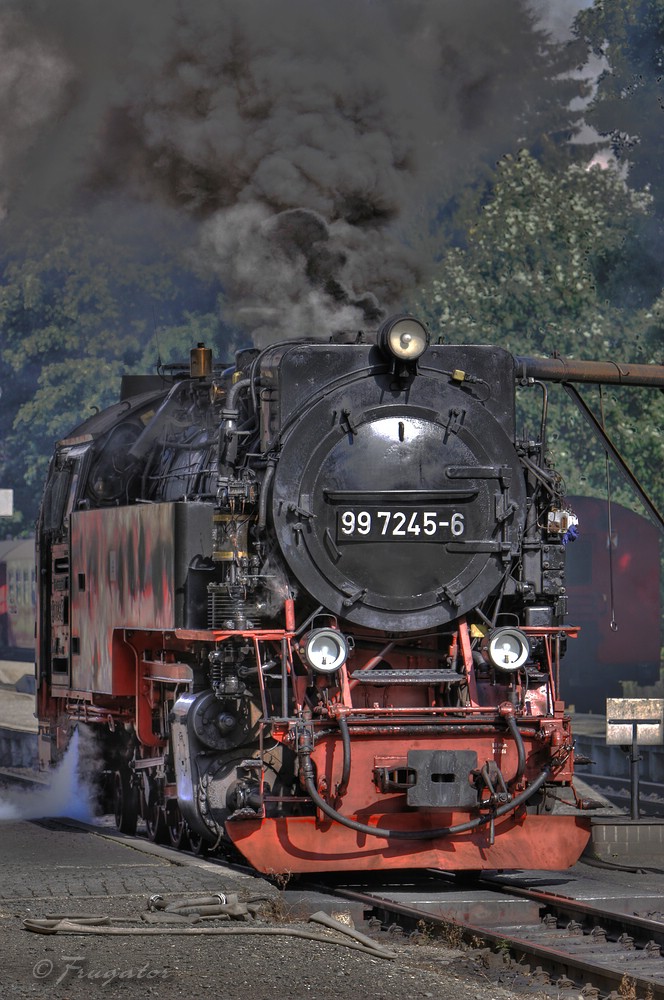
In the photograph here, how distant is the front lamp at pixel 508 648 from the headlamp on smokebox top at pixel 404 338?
184cm

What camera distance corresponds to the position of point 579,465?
3266cm

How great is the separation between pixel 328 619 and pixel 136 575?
179 centimetres

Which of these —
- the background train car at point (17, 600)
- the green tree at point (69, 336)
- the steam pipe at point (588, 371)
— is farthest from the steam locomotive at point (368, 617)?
the green tree at point (69, 336)

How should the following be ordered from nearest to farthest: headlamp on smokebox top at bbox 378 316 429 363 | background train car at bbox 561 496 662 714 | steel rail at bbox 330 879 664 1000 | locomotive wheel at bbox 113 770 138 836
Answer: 1. steel rail at bbox 330 879 664 1000
2. headlamp on smokebox top at bbox 378 316 429 363
3. locomotive wheel at bbox 113 770 138 836
4. background train car at bbox 561 496 662 714

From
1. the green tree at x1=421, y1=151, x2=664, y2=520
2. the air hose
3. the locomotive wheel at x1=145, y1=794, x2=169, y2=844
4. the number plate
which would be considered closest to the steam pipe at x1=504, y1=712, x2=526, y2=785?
the air hose

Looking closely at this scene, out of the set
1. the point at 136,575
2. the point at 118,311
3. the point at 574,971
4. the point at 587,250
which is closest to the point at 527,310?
the point at 587,250

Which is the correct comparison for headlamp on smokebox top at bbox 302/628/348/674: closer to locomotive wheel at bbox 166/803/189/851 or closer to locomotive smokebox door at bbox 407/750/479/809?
locomotive smokebox door at bbox 407/750/479/809

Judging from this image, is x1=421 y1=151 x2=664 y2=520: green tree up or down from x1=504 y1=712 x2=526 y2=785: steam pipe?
up

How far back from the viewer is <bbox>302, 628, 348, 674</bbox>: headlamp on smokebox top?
10.6 m

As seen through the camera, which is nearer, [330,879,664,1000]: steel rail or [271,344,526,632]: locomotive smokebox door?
[330,879,664,1000]: steel rail

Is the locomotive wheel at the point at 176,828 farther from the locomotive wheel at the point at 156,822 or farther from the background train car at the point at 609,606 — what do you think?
the background train car at the point at 609,606

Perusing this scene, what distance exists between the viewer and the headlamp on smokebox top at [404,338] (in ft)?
36.4

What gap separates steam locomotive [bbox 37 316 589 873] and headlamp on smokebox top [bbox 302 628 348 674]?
0.01 meters

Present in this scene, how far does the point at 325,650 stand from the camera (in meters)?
10.7
